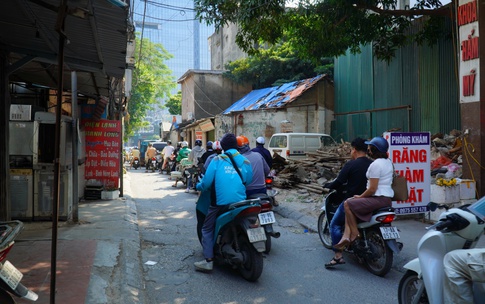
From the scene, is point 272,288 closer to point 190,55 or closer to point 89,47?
point 89,47

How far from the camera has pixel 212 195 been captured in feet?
17.6

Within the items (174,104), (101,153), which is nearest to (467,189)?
(101,153)

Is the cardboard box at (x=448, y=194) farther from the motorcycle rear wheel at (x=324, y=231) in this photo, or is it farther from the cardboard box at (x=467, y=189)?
the motorcycle rear wheel at (x=324, y=231)

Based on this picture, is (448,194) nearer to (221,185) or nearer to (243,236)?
(243,236)

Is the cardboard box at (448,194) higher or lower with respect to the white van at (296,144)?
lower

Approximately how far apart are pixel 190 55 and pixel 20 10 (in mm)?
34580

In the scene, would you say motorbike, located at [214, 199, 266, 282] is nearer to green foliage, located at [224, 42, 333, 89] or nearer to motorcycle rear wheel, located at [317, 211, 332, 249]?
motorcycle rear wheel, located at [317, 211, 332, 249]

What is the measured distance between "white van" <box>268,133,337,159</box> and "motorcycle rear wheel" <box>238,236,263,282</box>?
34.8 ft

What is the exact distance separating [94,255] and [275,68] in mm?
22970

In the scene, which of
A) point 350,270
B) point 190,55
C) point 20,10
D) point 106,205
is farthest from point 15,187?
point 190,55

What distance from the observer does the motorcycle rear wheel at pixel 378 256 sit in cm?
507

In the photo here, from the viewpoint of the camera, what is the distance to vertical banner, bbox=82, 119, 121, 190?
1121 cm

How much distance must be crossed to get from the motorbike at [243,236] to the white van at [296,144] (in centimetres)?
1052

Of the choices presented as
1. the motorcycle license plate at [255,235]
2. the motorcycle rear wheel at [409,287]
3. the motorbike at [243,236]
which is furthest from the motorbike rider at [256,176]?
the motorcycle rear wheel at [409,287]
